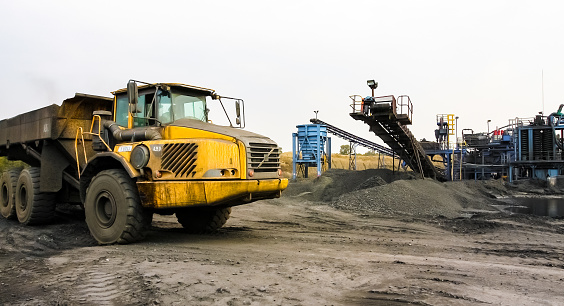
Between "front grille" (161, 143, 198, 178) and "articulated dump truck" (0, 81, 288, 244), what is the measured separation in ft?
0.05

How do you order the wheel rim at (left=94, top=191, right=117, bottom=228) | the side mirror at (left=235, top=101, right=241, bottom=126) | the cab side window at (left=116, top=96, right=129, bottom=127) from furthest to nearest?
the side mirror at (left=235, top=101, right=241, bottom=126), the cab side window at (left=116, top=96, right=129, bottom=127), the wheel rim at (left=94, top=191, right=117, bottom=228)

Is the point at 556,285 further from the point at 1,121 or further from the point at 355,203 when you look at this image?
the point at 1,121

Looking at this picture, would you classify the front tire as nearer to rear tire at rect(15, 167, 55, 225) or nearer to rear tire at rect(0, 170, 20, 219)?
rear tire at rect(15, 167, 55, 225)

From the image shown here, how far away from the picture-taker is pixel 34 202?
9.70 m

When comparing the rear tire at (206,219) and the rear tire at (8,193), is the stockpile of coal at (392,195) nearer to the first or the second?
the rear tire at (206,219)

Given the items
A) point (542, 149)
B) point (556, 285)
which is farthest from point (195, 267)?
point (542, 149)

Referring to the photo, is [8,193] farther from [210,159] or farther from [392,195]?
[392,195]

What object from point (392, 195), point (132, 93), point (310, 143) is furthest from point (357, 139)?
point (132, 93)

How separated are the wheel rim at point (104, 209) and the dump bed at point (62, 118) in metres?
2.37

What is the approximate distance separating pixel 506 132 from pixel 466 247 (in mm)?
31939

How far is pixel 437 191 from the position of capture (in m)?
18.0

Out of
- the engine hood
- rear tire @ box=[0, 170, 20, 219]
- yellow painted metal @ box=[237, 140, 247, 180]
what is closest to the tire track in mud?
yellow painted metal @ box=[237, 140, 247, 180]

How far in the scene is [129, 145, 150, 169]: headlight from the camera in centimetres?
717

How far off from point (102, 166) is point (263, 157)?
10.1 ft
